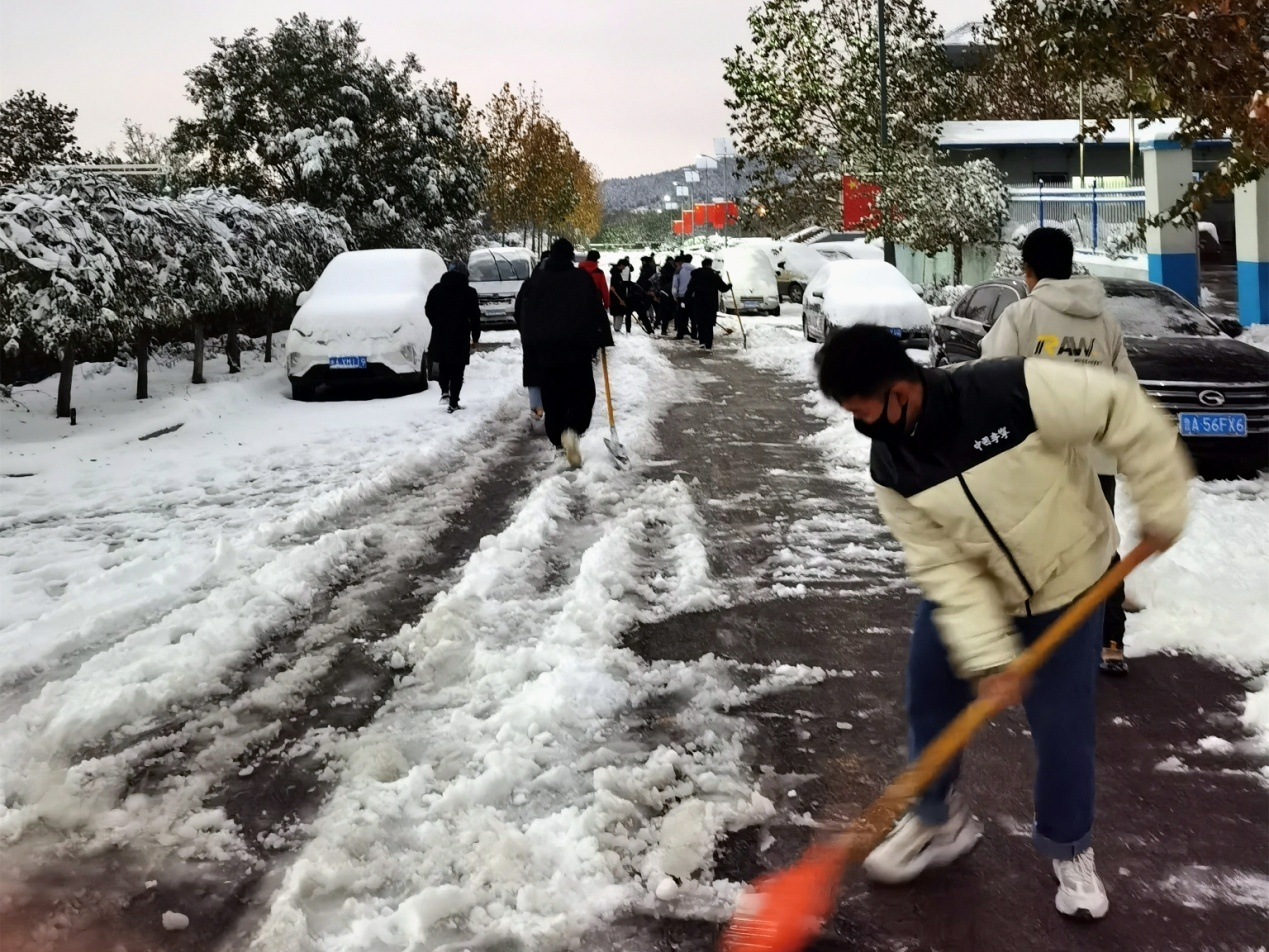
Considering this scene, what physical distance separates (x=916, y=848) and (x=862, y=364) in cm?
150

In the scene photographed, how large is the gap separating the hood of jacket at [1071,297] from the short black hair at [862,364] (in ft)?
7.50

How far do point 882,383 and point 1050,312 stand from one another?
239cm

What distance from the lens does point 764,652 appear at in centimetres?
516

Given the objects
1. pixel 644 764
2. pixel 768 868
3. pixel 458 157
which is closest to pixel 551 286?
pixel 644 764

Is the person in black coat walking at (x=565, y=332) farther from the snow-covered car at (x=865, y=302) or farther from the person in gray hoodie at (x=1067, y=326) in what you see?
the snow-covered car at (x=865, y=302)

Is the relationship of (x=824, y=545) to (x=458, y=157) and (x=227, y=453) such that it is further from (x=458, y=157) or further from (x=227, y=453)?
(x=458, y=157)

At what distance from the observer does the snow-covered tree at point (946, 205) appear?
26312 millimetres

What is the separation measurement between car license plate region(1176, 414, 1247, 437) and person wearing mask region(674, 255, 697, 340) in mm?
14749

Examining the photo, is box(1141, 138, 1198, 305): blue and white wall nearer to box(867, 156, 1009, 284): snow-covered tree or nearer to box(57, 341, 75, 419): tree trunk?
box(867, 156, 1009, 284): snow-covered tree

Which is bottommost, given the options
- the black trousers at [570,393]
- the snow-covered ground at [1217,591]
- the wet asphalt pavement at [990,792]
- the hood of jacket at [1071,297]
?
the wet asphalt pavement at [990,792]

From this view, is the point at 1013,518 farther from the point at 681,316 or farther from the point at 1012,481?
the point at 681,316

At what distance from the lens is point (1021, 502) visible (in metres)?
2.85

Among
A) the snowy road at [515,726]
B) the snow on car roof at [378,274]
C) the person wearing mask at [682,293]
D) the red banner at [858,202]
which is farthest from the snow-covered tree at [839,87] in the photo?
the snowy road at [515,726]

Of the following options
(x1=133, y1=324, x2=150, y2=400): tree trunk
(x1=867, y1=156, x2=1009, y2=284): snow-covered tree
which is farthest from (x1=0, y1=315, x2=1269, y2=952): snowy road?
(x1=867, y1=156, x2=1009, y2=284): snow-covered tree
